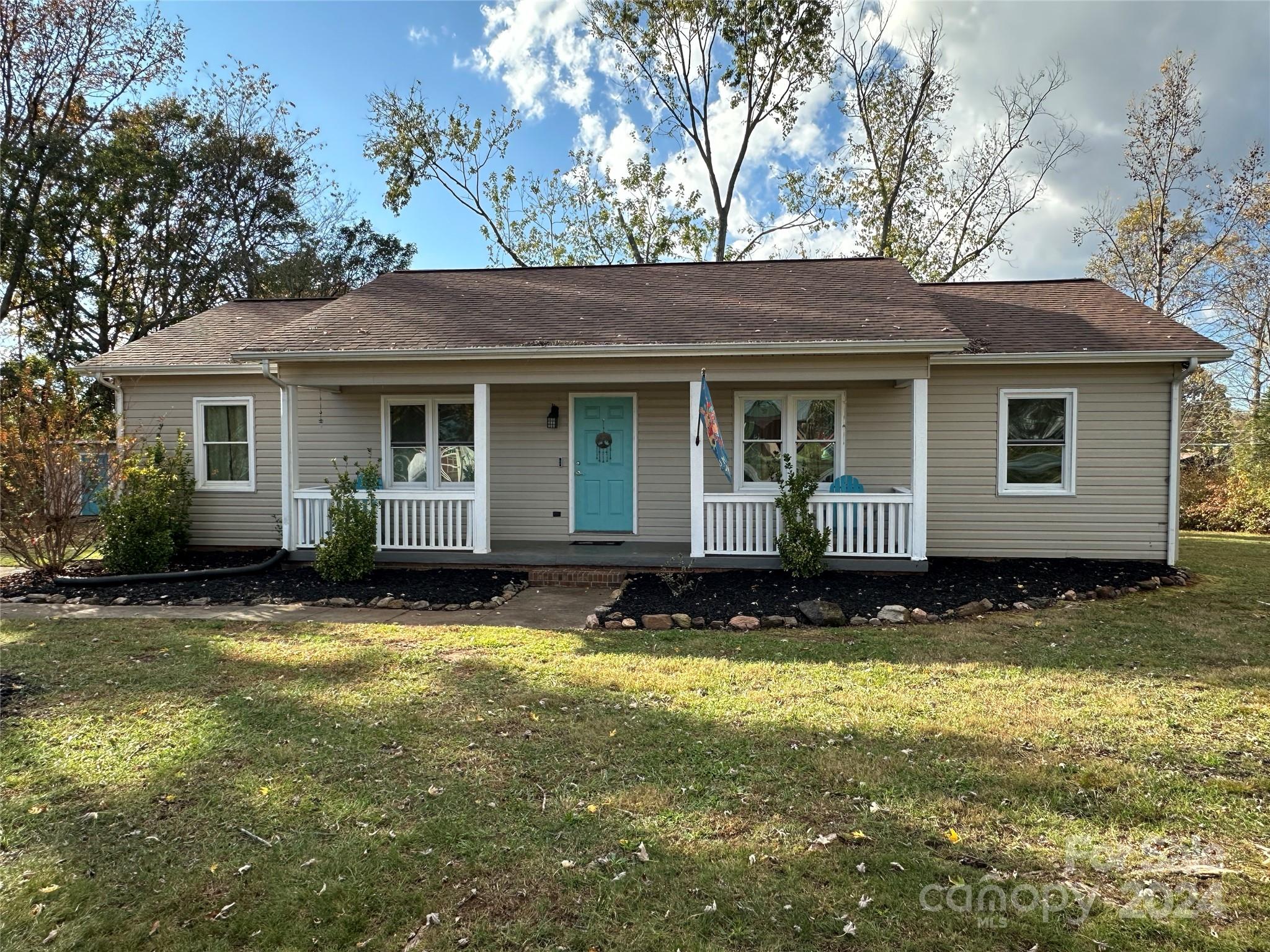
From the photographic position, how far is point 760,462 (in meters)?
9.27

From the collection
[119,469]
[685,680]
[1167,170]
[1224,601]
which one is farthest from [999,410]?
[1167,170]

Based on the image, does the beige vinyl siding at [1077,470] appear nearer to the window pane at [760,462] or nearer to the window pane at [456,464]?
the window pane at [760,462]

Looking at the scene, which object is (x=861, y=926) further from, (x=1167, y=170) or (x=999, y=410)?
(x=1167, y=170)

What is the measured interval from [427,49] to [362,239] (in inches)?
376

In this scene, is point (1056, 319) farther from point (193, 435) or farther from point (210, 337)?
point (210, 337)

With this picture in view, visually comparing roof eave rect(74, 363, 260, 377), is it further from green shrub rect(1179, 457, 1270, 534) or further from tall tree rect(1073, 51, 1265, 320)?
tall tree rect(1073, 51, 1265, 320)

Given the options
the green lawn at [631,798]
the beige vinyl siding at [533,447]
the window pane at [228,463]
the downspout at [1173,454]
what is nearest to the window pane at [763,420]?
the beige vinyl siding at [533,447]

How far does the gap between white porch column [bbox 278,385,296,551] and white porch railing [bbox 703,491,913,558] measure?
562cm

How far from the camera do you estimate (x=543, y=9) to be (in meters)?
18.2

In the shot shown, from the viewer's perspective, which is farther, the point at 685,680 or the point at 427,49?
the point at 427,49

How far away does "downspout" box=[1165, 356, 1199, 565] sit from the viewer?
27.7 feet

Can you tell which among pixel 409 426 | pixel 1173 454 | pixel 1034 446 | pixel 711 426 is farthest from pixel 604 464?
pixel 1173 454

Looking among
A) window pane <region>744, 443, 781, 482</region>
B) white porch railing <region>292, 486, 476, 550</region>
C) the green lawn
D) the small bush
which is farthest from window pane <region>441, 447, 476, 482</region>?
the green lawn

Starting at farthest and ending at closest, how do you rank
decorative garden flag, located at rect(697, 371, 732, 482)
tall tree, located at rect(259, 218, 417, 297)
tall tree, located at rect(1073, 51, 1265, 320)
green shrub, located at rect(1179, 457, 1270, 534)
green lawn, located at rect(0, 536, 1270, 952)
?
tall tree, located at rect(259, 218, 417, 297) < tall tree, located at rect(1073, 51, 1265, 320) < green shrub, located at rect(1179, 457, 1270, 534) < decorative garden flag, located at rect(697, 371, 732, 482) < green lawn, located at rect(0, 536, 1270, 952)
